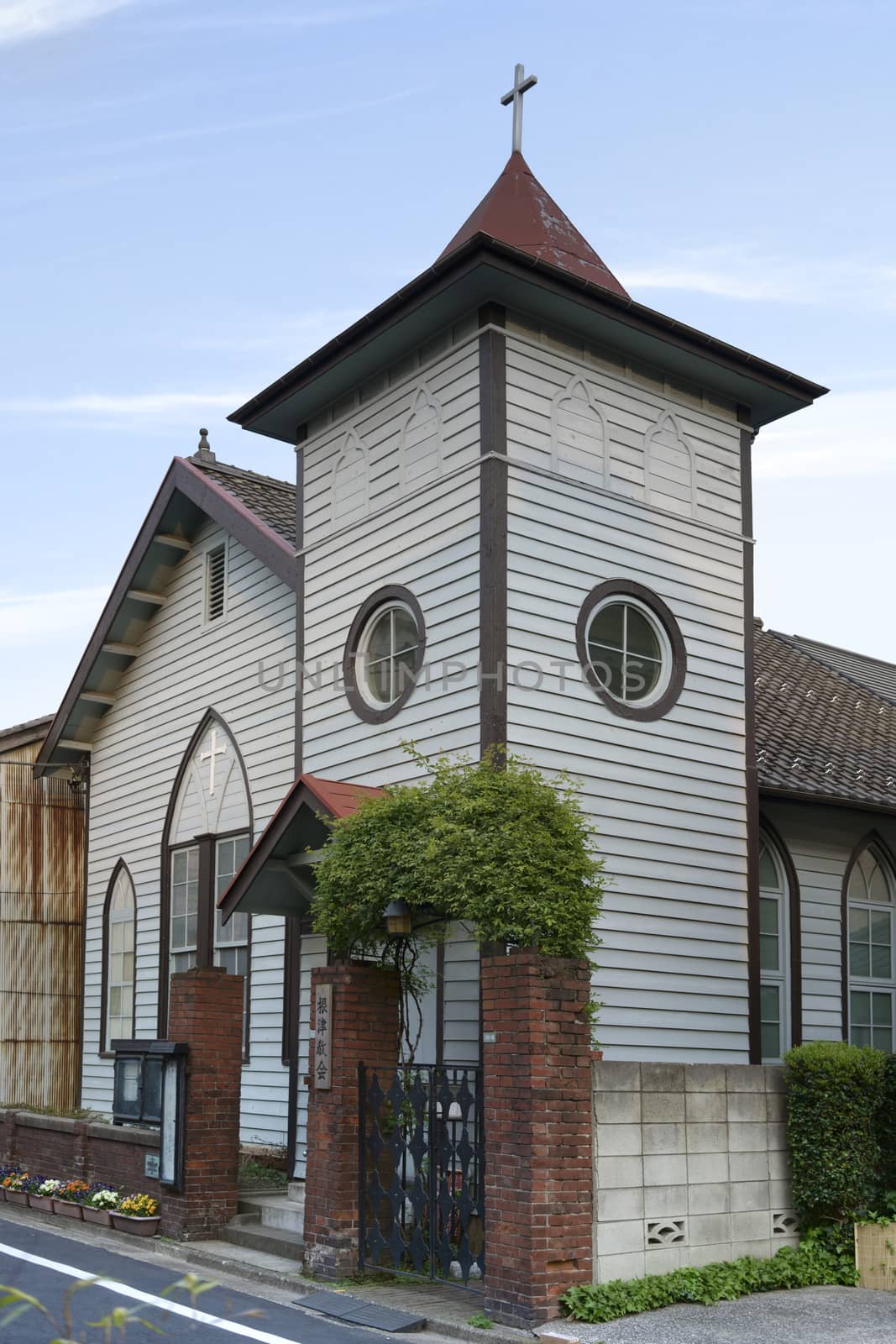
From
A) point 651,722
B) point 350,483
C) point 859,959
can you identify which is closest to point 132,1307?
point 651,722

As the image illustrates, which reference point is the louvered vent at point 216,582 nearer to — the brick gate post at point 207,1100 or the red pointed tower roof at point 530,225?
the red pointed tower roof at point 530,225

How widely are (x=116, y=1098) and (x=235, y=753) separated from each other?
431 centimetres

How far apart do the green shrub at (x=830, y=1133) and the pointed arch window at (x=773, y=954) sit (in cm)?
323

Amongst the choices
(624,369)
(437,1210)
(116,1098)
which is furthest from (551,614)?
(116,1098)

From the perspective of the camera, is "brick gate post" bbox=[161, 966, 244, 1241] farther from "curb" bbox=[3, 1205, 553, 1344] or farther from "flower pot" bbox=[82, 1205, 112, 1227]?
"flower pot" bbox=[82, 1205, 112, 1227]

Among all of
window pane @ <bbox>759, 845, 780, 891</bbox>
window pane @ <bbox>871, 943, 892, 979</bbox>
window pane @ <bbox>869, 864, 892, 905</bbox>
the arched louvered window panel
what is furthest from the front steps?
window pane @ <bbox>869, 864, 892, 905</bbox>

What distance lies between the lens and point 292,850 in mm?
13000

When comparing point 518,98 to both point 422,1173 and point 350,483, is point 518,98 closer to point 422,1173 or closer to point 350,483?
point 350,483

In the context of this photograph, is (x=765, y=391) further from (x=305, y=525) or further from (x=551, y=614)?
(x=305, y=525)

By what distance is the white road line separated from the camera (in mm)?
8820

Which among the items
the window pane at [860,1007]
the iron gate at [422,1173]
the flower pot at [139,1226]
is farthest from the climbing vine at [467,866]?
the window pane at [860,1007]

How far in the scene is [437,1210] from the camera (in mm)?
9945

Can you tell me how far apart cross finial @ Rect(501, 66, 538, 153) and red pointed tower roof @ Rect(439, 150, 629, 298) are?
5.0 inches

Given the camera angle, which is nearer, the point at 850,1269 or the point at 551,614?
the point at 850,1269
